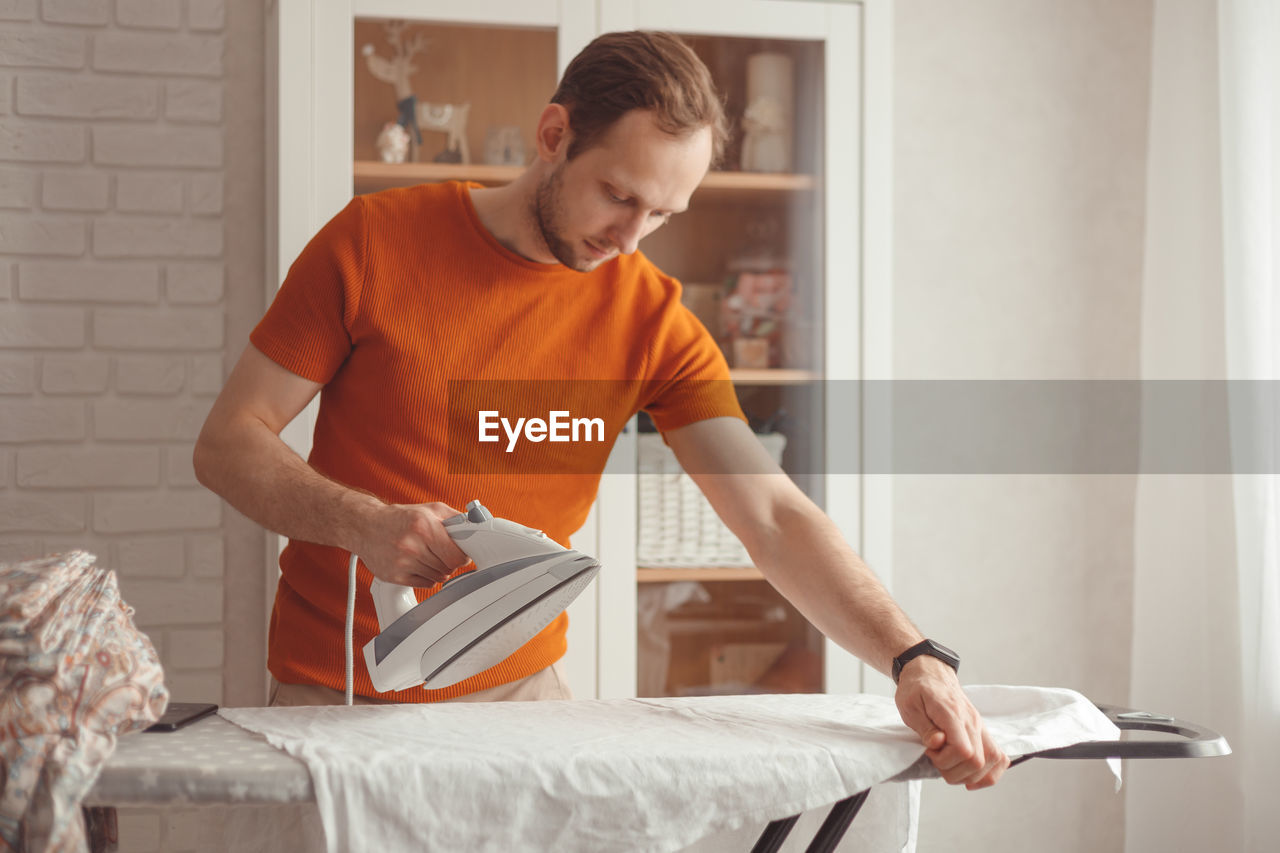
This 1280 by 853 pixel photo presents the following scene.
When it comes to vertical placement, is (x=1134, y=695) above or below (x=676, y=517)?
below

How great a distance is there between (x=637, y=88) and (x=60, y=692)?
791 millimetres

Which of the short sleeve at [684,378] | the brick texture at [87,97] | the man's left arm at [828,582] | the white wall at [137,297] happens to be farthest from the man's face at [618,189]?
the brick texture at [87,97]

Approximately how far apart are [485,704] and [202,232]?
1105 mm

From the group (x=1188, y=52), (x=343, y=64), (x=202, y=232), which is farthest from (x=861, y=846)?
(x=1188, y=52)

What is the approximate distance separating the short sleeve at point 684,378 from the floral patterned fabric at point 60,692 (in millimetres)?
Answer: 681

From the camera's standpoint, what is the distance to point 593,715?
1023mm

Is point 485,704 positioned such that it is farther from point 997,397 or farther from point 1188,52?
point 1188,52

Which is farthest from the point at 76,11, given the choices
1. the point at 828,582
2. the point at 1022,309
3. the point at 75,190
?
the point at 1022,309

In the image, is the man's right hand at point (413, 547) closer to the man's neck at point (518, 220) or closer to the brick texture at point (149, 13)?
the man's neck at point (518, 220)

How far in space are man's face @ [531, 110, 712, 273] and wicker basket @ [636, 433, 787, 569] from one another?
0.53 metres

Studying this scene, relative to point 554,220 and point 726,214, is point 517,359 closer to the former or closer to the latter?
point 554,220

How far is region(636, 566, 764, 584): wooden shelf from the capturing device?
1729mm

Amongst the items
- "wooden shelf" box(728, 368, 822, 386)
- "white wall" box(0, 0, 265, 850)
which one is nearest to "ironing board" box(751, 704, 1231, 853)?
"wooden shelf" box(728, 368, 822, 386)

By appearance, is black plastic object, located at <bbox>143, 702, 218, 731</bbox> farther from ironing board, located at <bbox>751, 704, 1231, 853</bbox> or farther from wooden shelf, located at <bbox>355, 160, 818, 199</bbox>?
wooden shelf, located at <bbox>355, 160, 818, 199</bbox>
